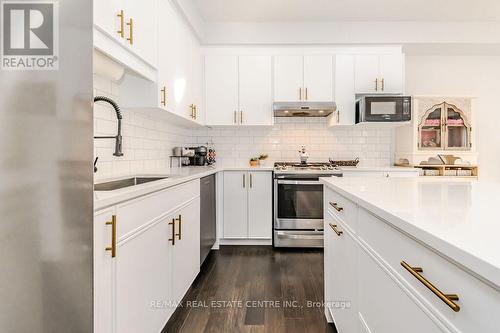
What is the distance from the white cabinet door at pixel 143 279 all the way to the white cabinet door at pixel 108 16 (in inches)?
39.8

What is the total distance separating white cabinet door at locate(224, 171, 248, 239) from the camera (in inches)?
144

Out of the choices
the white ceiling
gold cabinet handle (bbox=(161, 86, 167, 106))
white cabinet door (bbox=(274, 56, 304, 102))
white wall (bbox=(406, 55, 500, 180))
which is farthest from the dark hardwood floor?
white wall (bbox=(406, 55, 500, 180))

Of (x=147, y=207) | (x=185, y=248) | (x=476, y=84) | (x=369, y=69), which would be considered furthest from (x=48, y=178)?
(x=476, y=84)

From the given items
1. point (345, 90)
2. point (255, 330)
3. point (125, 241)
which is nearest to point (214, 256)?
point (255, 330)

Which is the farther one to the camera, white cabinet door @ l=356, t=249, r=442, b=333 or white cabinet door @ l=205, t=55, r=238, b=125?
white cabinet door @ l=205, t=55, r=238, b=125

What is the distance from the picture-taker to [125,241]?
1285 millimetres

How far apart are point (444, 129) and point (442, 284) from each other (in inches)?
156

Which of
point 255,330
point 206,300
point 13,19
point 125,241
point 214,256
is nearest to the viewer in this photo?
point 13,19

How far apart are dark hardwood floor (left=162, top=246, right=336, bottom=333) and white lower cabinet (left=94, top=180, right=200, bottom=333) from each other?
0.57 ft

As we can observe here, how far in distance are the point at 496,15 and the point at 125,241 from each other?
4571 millimetres

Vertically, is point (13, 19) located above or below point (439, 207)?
above

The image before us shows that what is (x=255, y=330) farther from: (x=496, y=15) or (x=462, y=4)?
(x=496, y=15)

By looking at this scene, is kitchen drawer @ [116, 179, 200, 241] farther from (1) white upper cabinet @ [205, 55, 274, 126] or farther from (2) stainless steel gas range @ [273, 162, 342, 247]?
(1) white upper cabinet @ [205, 55, 274, 126]

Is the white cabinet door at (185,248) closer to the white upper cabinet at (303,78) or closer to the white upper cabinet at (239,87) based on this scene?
the white upper cabinet at (239,87)
